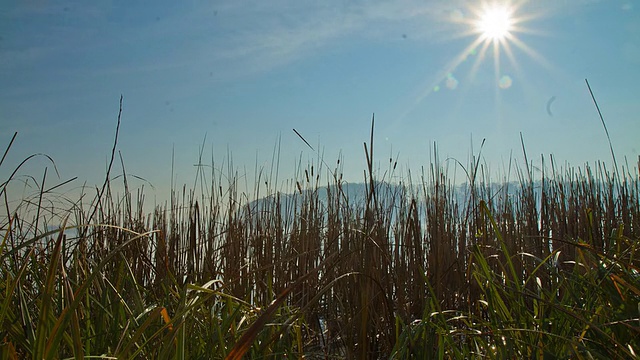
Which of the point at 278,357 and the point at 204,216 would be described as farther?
the point at 204,216

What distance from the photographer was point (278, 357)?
1.23 meters

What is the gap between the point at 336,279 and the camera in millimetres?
835

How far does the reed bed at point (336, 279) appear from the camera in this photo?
3.10 ft

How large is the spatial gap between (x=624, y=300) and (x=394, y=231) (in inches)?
54.5

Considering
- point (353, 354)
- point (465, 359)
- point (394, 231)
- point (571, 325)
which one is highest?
point (394, 231)

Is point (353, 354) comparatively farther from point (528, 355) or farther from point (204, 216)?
point (204, 216)

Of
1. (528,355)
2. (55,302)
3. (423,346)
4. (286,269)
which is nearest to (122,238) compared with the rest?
(286,269)

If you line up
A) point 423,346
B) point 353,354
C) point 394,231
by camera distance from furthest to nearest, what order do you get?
point 394,231
point 353,354
point 423,346

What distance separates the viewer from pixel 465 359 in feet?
4.02

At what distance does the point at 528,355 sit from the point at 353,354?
0.72 metres

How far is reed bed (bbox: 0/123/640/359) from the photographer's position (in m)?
0.94

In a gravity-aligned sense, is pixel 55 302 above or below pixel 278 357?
above

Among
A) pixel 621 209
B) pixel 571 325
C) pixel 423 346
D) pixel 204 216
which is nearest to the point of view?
pixel 571 325

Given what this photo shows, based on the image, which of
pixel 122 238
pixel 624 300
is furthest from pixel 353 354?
pixel 122 238
